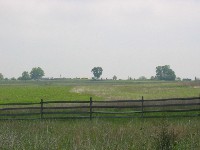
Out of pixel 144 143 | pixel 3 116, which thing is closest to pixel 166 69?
pixel 3 116

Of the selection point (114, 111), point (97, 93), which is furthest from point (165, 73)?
point (114, 111)

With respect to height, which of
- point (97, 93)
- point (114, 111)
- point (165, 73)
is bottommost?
point (114, 111)

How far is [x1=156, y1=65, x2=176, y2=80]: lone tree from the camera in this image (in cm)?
18662

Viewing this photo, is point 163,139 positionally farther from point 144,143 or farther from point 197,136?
point 197,136

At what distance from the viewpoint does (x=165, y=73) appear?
622ft

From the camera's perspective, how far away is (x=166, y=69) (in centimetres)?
18888

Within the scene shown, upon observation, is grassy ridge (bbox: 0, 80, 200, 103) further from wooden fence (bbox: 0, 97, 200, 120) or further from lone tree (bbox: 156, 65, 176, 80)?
lone tree (bbox: 156, 65, 176, 80)

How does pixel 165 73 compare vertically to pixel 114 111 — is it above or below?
above

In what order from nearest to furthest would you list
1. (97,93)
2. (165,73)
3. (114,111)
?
(114,111) < (97,93) < (165,73)

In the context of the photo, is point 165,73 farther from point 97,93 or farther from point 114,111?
point 114,111

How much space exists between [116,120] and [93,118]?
1.29 m

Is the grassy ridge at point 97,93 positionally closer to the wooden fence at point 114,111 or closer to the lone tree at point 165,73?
the wooden fence at point 114,111

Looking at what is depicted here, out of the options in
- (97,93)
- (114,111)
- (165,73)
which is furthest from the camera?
(165,73)

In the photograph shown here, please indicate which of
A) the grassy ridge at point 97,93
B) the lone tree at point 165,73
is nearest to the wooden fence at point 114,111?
the grassy ridge at point 97,93
